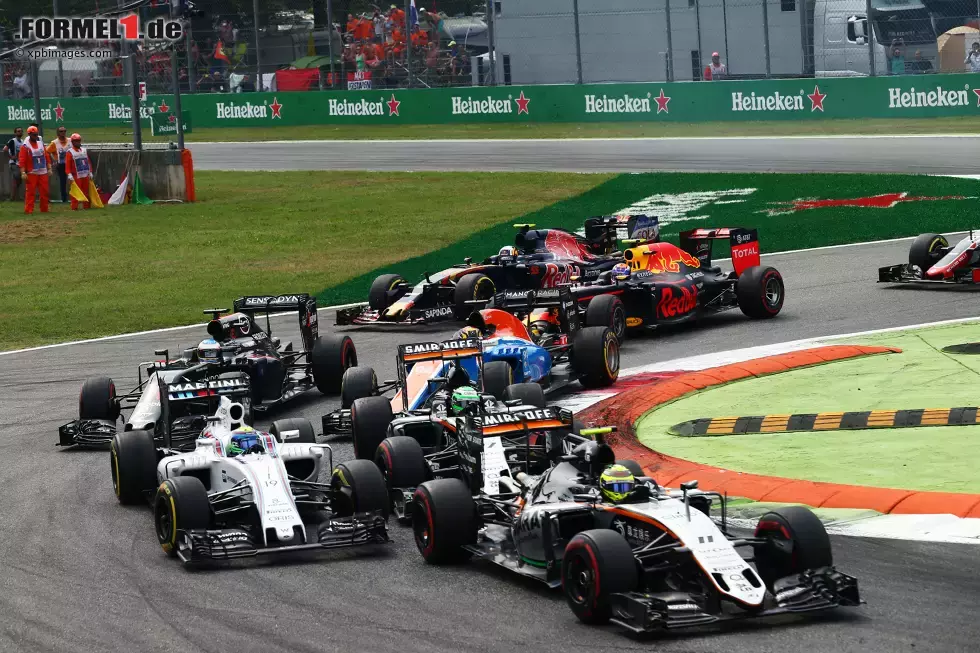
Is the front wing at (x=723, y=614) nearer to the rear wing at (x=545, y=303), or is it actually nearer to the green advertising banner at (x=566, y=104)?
the rear wing at (x=545, y=303)

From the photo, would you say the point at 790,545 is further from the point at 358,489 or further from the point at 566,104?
the point at 566,104

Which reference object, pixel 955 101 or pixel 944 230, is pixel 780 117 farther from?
pixel 944 230

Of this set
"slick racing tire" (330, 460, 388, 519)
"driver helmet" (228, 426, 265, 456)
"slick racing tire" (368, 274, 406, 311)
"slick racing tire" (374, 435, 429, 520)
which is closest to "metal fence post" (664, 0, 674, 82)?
"slick racing tire" (368, 274, 406, 311)

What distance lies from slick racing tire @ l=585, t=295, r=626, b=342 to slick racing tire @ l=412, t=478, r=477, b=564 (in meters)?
8.47

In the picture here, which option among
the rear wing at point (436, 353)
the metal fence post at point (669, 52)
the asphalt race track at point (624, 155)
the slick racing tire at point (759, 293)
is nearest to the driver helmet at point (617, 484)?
the rear wing at point (436, 353)

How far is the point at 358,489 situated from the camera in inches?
479

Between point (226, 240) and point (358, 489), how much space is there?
22803 millimetres

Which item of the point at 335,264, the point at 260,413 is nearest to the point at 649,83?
the point at 335,264

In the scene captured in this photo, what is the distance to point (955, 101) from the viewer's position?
142ft

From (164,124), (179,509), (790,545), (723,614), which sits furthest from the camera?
(164,124)

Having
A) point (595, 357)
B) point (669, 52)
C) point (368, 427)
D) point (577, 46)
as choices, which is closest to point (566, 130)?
point (577, 46)

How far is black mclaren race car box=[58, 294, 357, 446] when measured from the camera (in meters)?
14.9

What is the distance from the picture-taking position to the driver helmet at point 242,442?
1276cm

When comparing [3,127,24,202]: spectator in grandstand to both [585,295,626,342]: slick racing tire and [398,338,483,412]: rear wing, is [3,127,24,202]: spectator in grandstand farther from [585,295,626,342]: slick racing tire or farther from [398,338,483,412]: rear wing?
[398,338,483,412]: rear wing
